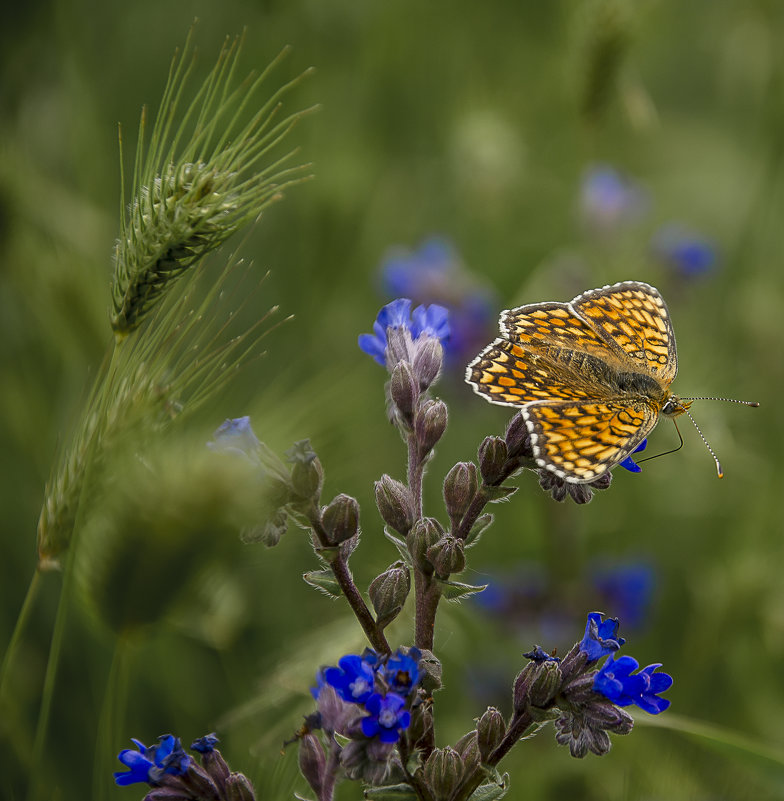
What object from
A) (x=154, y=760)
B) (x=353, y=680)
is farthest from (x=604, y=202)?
(x=154, y=760)

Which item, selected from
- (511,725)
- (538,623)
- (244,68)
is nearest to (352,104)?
(244,68)

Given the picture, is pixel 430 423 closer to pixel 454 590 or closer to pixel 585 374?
pixel 454 590

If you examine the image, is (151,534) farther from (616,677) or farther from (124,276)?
(616,677)

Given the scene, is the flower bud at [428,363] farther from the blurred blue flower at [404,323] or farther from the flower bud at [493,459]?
the flower bud at [493,459]

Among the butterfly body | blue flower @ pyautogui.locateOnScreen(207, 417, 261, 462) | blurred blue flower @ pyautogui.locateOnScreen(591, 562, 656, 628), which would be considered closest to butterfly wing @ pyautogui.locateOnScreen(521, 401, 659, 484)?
the butterfly body

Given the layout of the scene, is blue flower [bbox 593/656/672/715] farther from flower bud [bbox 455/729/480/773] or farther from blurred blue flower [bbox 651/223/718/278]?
blurred blue flower [bbox 651/223/718/278]

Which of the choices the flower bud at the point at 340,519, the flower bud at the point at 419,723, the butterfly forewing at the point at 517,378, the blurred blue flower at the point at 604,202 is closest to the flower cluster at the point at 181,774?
the flower bud at the point at 419,723
